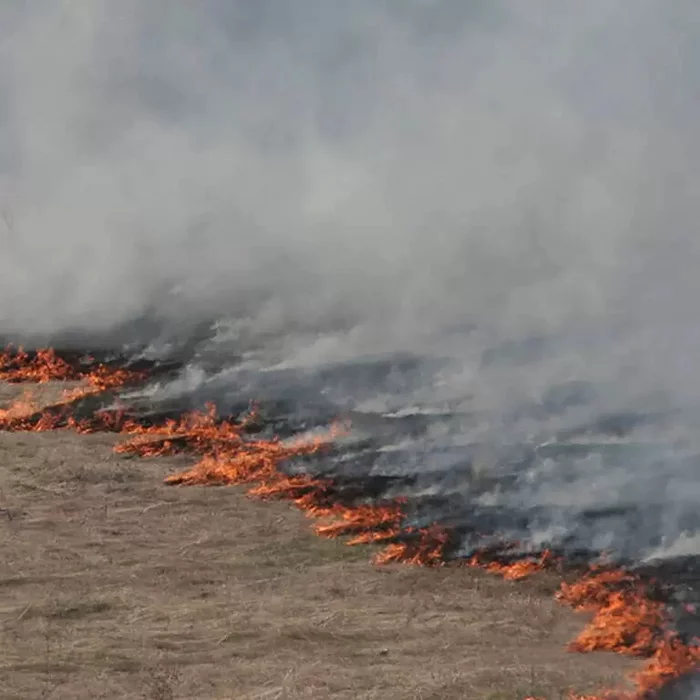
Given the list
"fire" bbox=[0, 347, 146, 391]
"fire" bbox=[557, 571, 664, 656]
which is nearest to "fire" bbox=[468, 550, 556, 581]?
"fire" bbox=[557, 571, 664, 656]

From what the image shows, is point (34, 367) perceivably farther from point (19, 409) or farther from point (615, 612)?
point (615, 612)

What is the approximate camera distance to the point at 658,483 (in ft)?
39.2

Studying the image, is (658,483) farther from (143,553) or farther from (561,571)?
(143,553)

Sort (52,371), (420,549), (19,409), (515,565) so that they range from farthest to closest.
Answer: (52,371) < (19,409) < (420,549) < (515,565)

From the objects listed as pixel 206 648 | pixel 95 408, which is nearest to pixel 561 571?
pixel 206 648

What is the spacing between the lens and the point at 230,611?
10648 millimetres

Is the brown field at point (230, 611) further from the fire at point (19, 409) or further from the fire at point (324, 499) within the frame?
the fire at point (19, 409)

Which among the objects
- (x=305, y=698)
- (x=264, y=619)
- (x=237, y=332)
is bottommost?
(x=305, y=698)

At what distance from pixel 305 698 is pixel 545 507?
4611 millimetres

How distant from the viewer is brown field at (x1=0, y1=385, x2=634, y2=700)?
9883mm

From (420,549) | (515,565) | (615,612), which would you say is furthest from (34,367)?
(615,612)

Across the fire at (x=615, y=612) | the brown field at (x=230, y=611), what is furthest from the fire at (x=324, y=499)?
the brown field at (x=230, y=611)

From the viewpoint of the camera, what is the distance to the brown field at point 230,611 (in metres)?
9.88

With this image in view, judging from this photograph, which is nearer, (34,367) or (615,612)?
(615,612)
